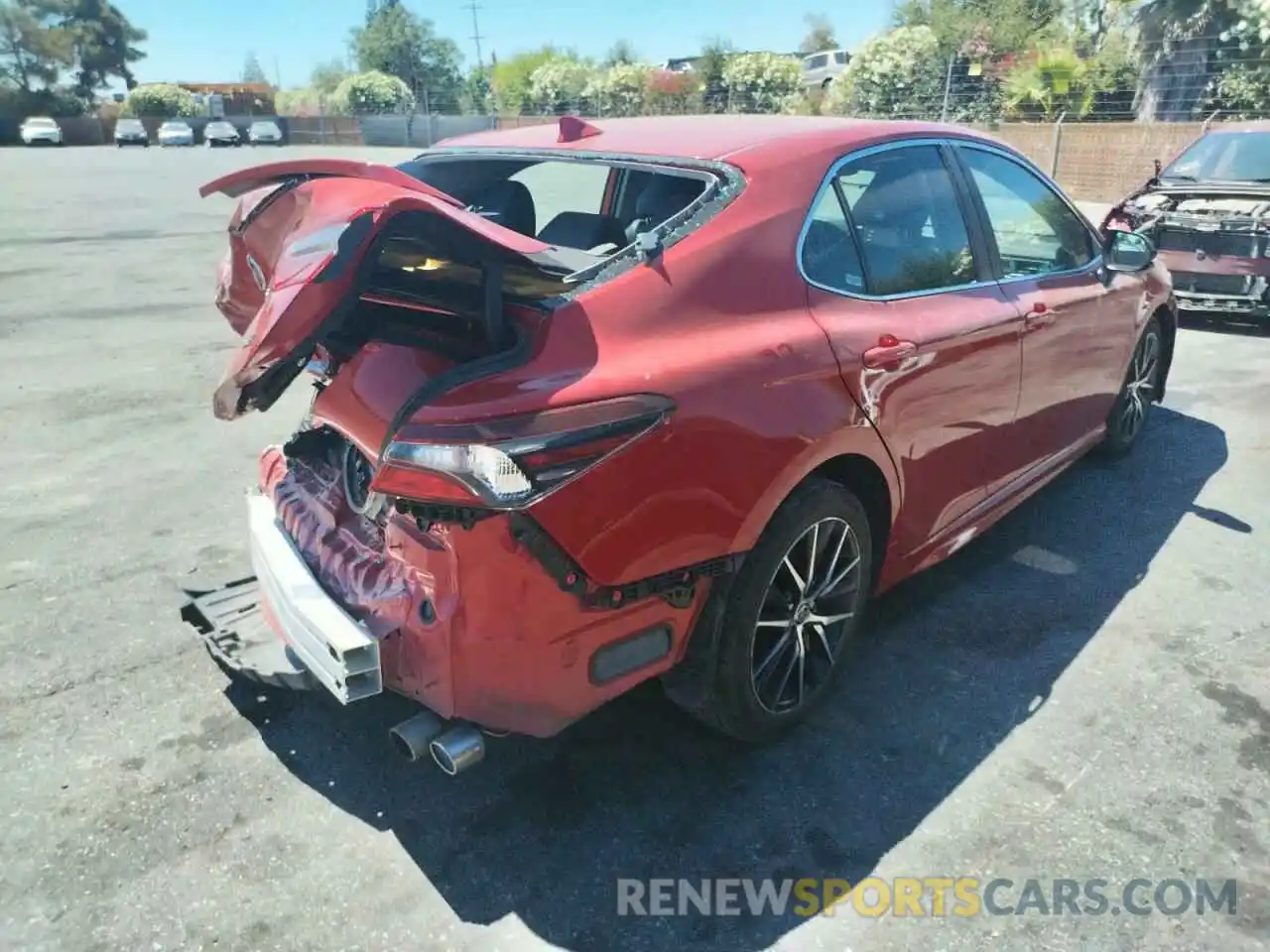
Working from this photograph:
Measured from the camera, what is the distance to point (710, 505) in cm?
239

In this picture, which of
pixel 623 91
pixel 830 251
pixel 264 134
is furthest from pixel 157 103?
pixel 830 251

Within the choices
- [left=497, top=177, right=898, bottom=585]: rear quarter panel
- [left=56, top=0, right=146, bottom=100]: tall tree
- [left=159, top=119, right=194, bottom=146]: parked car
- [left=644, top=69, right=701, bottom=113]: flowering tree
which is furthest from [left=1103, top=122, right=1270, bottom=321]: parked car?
[left=56, top=0, right=146, bottom=100]: tall tree

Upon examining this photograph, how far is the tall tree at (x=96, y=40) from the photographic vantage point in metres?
75.8

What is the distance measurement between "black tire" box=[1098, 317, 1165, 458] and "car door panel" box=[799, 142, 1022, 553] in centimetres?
178

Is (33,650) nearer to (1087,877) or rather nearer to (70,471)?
→ (70,471)

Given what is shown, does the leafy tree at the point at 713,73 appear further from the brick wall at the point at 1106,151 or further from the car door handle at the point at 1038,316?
the car door handle at the point at 1038,316

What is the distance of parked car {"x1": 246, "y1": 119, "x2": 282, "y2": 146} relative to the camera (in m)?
53.6

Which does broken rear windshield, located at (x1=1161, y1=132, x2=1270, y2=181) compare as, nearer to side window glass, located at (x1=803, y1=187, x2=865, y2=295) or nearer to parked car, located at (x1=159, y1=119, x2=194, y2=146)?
side window glass, located at (x1=803, y1=187, x2=865, y2=295)

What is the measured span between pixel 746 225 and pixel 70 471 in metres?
A: 4.20

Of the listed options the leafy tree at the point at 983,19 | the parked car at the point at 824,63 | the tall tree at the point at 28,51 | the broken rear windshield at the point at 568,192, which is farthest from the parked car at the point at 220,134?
the broken rear windshield at the point at 568,192

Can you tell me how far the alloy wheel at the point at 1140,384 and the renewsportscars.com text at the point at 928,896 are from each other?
3271 millimetres

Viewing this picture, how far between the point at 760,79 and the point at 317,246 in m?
34.1

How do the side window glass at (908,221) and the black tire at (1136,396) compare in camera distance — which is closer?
the side window glass at (908,221)

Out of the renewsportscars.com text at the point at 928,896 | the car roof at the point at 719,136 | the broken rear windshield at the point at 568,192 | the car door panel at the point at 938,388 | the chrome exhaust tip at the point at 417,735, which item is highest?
the car roof at the point at 719,136
